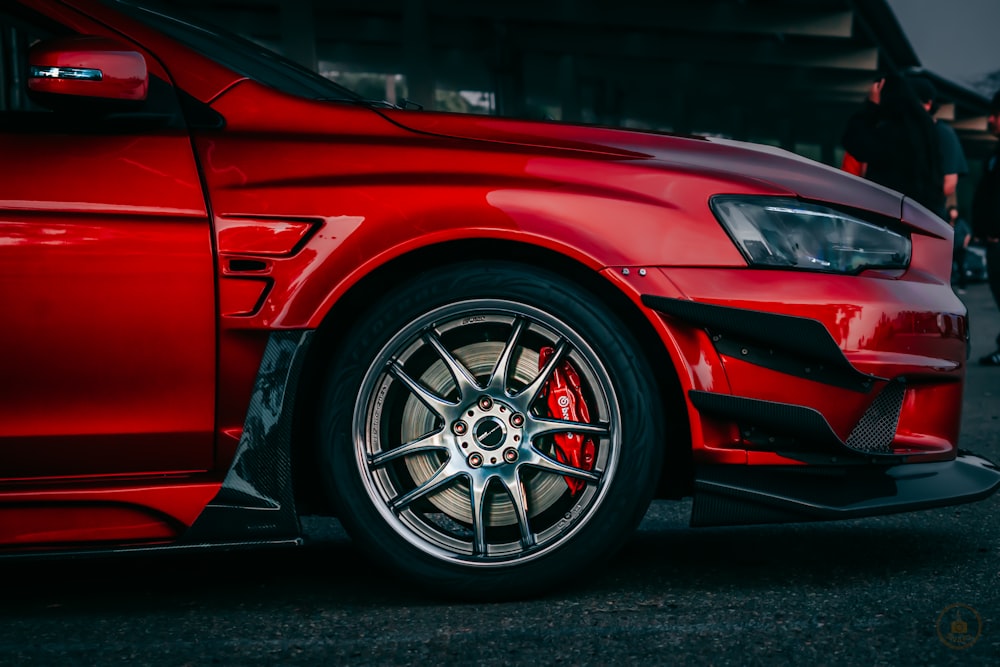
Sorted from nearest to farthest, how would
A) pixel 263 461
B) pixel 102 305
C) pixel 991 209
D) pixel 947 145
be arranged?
1. pixel 102 305
2. pixel 263 461
3. pixel 991 209
4. pixel 947 145

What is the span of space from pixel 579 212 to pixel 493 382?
0.42m

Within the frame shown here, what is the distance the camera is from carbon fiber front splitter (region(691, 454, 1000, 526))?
8.50 ft

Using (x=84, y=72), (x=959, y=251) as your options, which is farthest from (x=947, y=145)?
(x=959, y=251)

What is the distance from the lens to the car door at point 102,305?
8.16 ft

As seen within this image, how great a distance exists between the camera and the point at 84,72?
2494 millimetres

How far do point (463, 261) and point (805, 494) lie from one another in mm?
910

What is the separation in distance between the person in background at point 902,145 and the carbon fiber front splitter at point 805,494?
4.16 meters

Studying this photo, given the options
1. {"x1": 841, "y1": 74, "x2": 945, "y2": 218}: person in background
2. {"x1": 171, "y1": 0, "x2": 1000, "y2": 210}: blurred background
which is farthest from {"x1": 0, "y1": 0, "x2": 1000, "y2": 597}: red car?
{"x1": 171, "y1": 0, "x2": 1000, "y2": 210}: blurred background

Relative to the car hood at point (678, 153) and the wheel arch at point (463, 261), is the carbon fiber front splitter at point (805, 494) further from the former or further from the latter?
the car hood at point (678, 153)

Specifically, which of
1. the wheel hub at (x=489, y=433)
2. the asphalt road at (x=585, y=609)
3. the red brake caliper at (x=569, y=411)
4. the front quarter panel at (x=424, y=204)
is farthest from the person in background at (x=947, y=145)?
the wheel hub at (x=489, y=433)

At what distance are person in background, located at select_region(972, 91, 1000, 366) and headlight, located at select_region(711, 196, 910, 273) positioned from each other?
5.16 meters

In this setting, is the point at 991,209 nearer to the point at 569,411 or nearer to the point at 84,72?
the point at 569,411

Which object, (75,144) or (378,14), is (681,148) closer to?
(75,144)

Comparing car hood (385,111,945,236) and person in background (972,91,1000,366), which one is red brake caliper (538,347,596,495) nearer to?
car hood (385,111,945,236)
